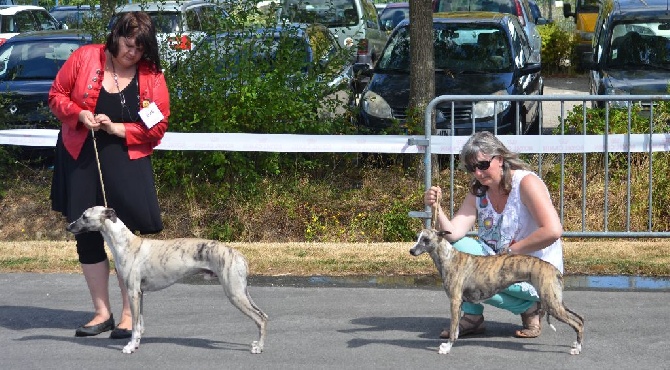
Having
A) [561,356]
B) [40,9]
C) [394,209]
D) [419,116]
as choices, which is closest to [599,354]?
[561,356]

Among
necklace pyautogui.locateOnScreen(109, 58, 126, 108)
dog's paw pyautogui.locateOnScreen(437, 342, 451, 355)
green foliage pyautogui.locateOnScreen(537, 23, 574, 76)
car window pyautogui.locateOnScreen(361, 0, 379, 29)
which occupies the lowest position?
green foliage pyautogui.locateOnScreen(537, 23, 574, 76)

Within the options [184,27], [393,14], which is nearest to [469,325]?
[184,27]

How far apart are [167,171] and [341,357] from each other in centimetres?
553

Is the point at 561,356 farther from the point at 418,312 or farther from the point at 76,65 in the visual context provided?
the point at 76,65

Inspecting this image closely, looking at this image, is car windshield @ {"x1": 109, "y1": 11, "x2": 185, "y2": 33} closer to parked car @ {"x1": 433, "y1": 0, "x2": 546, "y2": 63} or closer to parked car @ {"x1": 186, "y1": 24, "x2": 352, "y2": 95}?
parked car @ {"x1": 186, "y1": 24, "x2": 352, "y2": 95}

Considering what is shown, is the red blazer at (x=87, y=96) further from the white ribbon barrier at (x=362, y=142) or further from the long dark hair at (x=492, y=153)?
the white ribbon barrier at (x=362, y=142)

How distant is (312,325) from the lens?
7207 mm

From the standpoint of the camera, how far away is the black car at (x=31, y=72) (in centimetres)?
1296

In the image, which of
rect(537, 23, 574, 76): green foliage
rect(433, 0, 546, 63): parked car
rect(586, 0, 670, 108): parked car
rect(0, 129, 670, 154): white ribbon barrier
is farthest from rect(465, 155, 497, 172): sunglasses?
rect(537, 23, 574, 76): green foliage

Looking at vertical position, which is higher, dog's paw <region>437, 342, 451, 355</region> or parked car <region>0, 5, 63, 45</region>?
dog's paw <region>437, 342, 451, 355</region>

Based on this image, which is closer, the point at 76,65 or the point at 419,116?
the point at 76,65

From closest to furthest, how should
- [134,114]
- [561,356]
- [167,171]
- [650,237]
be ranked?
[561,356] → [134,114] → [650,237] → [167,171]

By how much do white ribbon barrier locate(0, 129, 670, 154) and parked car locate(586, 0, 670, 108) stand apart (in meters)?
4.31

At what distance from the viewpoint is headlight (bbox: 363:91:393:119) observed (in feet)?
42.4
